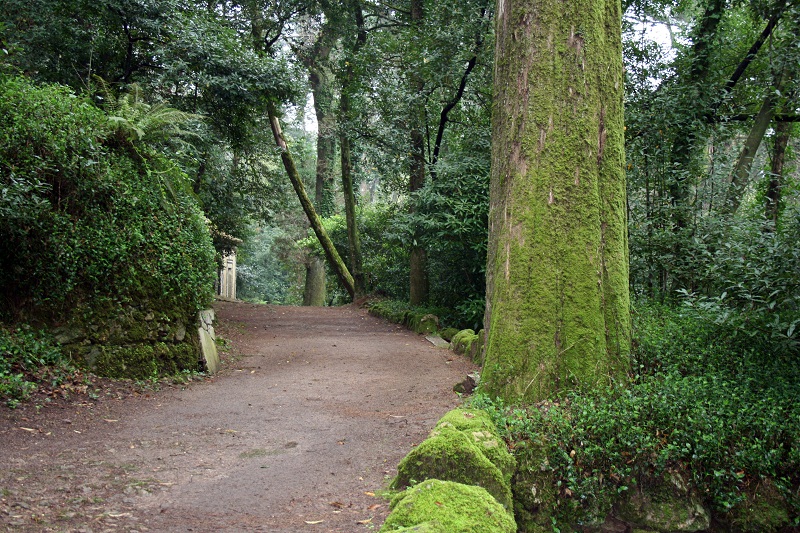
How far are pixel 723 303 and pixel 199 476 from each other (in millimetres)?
5020

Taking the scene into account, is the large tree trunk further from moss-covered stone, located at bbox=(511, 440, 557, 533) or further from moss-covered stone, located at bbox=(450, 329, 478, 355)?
moss-covered stone, located at bbox=(511, 440, 557, 533)

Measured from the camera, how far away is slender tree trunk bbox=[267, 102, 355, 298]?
56.7 ft

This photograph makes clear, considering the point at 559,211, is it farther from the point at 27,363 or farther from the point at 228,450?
Answer: the point at 27,363

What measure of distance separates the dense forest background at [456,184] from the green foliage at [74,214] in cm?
3

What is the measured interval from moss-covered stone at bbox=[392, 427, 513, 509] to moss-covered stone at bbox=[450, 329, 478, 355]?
6138 mm

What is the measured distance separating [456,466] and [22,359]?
16.9 feet

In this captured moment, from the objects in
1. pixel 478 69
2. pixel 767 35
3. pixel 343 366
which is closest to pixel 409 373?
pixel 343 366

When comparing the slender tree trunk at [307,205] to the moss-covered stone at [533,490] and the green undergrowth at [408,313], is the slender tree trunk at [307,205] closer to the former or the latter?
the green undergrowth at [408,313]

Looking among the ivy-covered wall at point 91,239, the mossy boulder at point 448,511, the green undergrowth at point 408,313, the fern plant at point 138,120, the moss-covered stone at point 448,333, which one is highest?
the fern plant at point 138,120

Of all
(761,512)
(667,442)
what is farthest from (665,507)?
(761,512)

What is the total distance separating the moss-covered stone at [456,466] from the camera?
3.96 meters

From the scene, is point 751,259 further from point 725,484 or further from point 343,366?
point 343,366

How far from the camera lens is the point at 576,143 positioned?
541cm

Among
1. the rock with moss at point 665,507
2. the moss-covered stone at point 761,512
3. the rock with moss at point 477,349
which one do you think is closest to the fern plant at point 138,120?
the rock with moss at point 477,349
